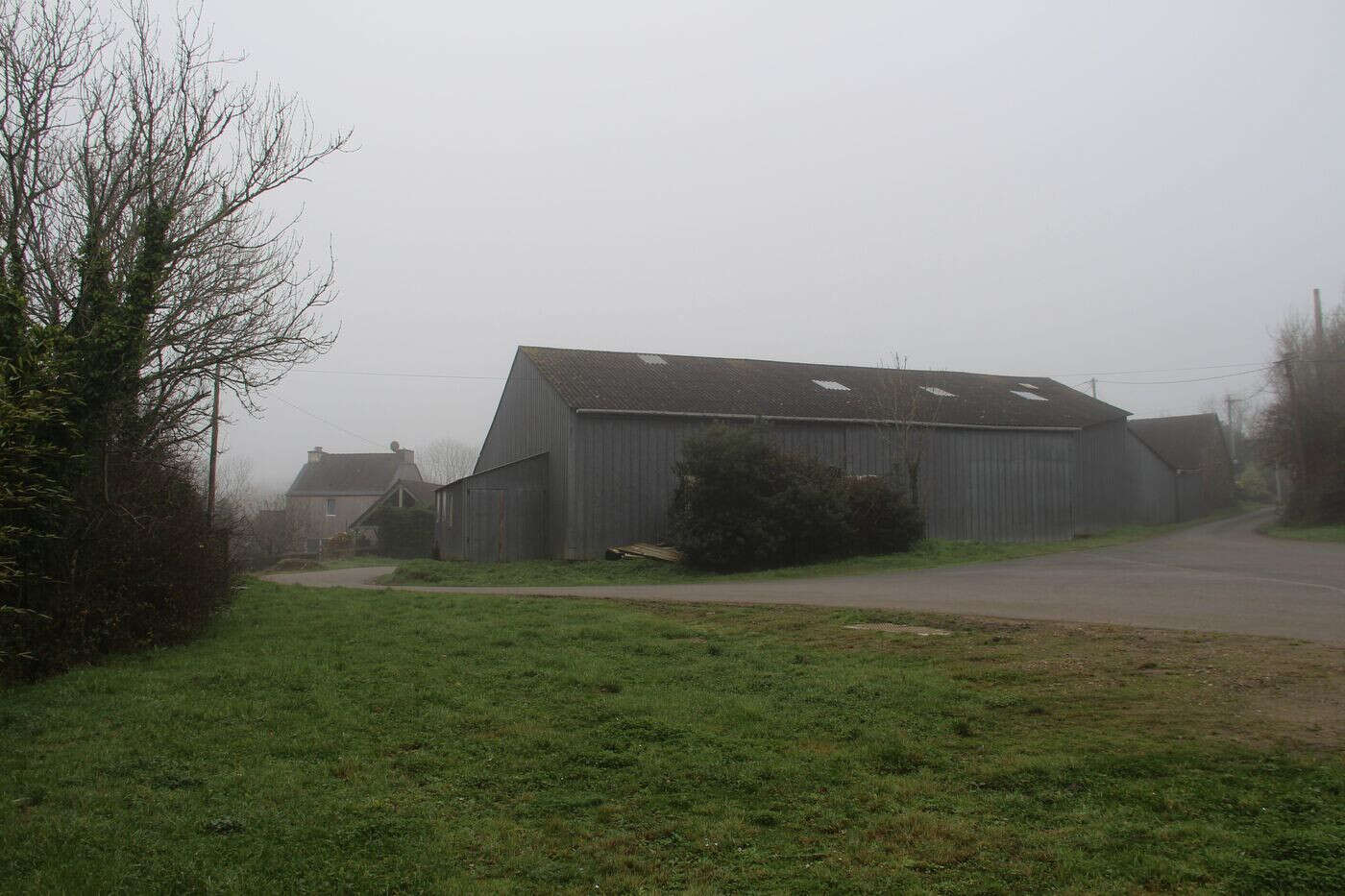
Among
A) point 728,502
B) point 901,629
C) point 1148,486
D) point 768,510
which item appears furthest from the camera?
point 1148,486

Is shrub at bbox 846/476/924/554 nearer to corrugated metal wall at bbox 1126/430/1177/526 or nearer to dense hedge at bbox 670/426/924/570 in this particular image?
dense hedge at bbox 670/426/924/570

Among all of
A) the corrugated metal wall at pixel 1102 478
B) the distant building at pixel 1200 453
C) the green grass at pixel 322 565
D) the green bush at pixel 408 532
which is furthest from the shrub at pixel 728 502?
the distant building at pixel 1200 453

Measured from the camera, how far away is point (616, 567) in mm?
22500

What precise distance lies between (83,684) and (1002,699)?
752 cm

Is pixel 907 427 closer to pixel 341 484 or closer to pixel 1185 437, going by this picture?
pixel 1185 437

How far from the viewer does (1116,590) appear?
13797mm

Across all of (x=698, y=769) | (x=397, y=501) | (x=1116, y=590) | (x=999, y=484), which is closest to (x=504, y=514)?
(x=999, y=484)

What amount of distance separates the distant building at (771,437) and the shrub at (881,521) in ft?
7.94

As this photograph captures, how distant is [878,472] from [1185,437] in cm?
3105

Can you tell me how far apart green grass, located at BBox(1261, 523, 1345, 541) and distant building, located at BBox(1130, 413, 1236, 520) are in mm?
13080

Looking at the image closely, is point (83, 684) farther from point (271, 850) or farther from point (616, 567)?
point (616, 567)

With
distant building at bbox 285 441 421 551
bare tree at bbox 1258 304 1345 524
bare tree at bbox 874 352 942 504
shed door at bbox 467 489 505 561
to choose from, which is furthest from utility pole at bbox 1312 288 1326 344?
distant building at bbox 285 441 421 551

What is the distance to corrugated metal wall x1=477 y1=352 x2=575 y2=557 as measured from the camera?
2534 centimetres

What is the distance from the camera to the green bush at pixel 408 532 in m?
39.3
